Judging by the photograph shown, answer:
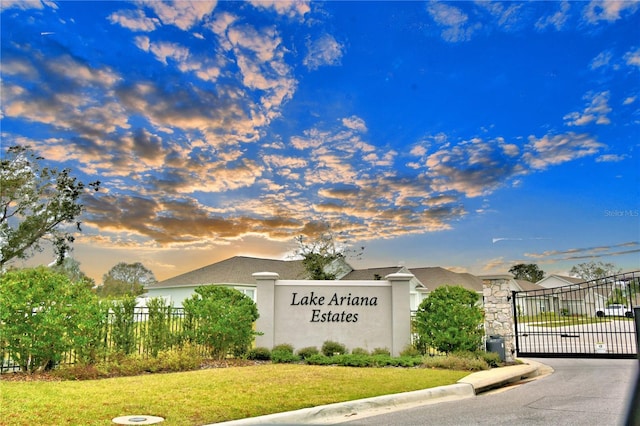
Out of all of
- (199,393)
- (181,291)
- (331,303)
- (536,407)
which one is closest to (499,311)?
(331,303)

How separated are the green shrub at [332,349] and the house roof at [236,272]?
17.7 metres

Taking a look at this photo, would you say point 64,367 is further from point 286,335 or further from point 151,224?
point 151,224

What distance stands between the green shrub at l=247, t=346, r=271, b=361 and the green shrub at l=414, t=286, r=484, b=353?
4915 mm

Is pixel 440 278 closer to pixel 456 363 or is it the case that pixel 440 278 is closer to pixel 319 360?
pixel 319 360

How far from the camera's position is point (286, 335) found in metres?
17.7

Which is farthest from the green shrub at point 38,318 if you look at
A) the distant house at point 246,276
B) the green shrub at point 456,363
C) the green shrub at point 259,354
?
the distant house at point 246,276

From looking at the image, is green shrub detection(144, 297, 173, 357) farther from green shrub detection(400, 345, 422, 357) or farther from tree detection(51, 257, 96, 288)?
tree detection(51, 257, 96, 288)

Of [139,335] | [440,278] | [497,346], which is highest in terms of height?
[440,278]

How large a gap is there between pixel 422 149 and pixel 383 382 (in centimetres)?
1040

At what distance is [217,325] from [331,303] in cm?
435

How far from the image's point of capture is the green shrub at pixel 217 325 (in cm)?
1538

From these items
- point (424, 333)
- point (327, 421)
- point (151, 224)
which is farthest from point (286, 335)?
point (327, 421)

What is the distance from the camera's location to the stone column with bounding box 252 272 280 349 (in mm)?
17406

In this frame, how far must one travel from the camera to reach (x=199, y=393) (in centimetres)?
966
